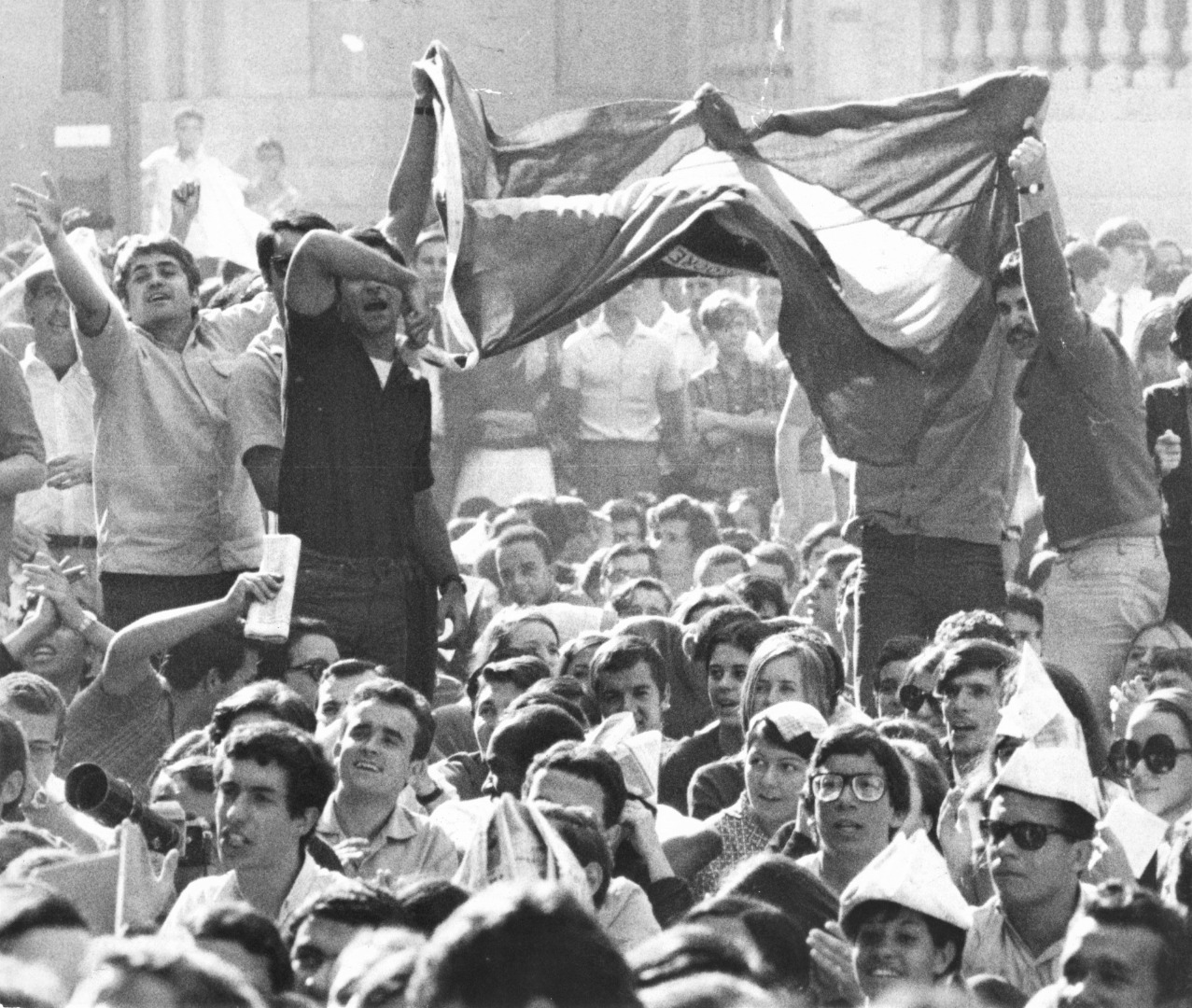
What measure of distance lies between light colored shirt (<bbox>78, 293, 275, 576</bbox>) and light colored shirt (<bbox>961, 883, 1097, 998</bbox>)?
3.79 m

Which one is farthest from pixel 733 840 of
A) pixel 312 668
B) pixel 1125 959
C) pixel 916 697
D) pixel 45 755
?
pixel 1125 959

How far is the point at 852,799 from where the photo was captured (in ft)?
26.6

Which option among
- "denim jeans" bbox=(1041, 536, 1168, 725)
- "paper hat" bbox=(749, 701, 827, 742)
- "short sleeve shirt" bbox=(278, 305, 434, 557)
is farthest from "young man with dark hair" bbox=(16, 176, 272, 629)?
"denim jeans" bbox=(1041, 536, 1168, 725)

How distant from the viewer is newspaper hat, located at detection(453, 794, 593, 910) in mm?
6969

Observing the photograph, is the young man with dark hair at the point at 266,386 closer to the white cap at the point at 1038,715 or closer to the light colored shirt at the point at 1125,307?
the white cap at the point at 1038,715

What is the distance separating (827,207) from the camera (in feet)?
38.1

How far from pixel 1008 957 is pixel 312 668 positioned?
10.6ft

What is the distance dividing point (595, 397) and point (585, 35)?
323 inches

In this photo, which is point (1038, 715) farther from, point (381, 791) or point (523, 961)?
point (523, 961)

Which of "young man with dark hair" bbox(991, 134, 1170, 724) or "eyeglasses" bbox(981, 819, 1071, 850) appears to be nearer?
"eyeglasses" bbox(981, 819, 1071, 850)

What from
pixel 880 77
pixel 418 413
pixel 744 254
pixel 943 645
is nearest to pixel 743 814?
pixel 943 645

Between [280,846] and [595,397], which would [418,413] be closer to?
[280,846]

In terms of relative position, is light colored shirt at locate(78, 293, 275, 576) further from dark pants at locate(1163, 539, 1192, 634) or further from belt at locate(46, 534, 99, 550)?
dark pants at locate(1163, 539, 1192, 634)

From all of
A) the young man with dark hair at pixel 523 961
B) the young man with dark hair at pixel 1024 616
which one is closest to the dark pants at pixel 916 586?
the young man with dark hair at pixel 1024 616
